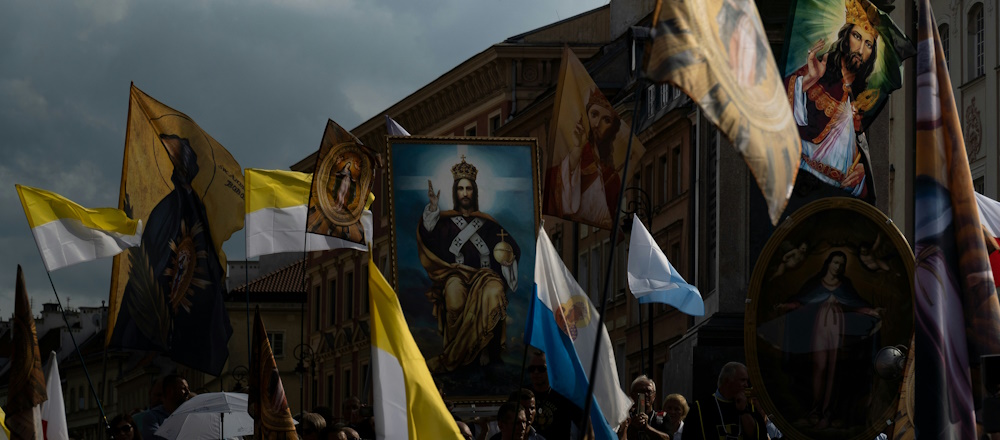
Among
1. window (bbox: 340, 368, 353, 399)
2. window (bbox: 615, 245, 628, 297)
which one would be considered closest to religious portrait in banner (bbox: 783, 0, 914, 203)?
window (bbox: 615, 245, 628, 297)

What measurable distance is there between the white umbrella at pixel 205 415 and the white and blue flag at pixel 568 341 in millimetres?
3444

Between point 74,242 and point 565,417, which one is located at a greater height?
point 74,242

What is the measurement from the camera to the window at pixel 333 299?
264ft

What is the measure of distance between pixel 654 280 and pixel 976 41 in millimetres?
24764

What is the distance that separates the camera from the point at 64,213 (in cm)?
1786

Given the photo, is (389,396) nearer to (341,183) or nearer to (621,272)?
(341,183)

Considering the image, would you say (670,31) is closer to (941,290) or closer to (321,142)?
(941,290)

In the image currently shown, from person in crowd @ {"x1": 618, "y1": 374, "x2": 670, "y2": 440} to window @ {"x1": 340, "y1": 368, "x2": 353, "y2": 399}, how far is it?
62.2 metres

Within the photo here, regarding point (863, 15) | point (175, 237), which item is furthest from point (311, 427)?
point (863, 15)

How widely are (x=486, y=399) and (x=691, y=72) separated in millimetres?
12077

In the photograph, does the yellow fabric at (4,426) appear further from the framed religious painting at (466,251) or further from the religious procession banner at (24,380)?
the framed religious painting at (466,251)

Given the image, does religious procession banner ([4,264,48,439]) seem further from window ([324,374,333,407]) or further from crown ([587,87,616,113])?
window ([324,374,333,407])

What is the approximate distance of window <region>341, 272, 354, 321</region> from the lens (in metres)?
77.9

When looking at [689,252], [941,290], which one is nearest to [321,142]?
[941,290]
